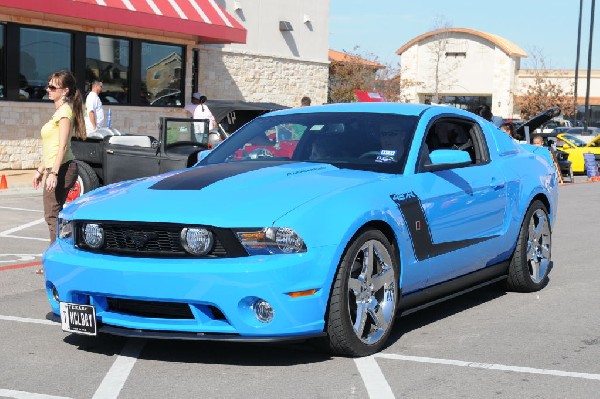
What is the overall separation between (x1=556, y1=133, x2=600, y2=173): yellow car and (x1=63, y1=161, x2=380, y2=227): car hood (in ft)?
77.3

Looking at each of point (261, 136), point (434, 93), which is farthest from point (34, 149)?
point (434, 93)

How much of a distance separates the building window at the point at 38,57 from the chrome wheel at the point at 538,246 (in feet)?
51.3

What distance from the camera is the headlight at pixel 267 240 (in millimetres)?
5461

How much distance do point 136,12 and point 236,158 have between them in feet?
52.3

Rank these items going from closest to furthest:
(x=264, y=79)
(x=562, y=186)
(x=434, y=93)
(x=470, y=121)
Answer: (x=470, y=121)
(x=562, y=186)
(x=264, y=79)
(x=434, y=93)

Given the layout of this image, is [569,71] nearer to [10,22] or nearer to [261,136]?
[10,22]

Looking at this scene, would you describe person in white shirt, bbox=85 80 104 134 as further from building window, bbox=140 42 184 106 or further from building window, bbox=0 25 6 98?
building window, bbox=140 42 184 106

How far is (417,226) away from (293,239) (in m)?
1.24

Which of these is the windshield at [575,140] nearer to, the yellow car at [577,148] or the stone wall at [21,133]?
the yellow car at [577,148]

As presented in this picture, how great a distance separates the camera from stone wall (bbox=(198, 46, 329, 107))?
2819cm

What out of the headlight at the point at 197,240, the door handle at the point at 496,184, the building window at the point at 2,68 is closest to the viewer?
the headlight at the point at 197,240

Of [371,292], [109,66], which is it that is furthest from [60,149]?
[109,66]

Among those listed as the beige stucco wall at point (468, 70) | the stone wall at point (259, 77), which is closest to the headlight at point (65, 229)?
the stone wall at point (259, 77)

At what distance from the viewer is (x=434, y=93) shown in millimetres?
70438
